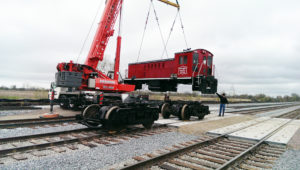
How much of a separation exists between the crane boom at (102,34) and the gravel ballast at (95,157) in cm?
856

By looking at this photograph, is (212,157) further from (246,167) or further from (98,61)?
(98,61)

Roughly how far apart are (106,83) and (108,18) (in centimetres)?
455

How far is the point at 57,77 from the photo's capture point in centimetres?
1062

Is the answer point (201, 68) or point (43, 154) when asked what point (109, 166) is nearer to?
point (43, 154)

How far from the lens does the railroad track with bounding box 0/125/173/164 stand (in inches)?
174

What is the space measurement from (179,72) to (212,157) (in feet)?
30.9

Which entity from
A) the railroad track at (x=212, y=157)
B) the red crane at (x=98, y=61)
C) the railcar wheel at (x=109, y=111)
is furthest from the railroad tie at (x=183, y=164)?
the red crane at (x=98, y=61)

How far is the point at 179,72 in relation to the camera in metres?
13.9

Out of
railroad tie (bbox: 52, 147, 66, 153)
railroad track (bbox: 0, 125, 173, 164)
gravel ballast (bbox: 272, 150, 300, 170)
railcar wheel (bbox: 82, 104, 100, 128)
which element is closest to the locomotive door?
railroad track (bbox: 0, 125, 173, 164)

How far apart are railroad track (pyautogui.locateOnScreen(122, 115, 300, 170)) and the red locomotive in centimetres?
688

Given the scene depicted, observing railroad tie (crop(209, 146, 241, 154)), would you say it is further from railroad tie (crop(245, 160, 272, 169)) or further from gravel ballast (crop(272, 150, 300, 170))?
gravel ballast (crop(272, 150, 300, 170))

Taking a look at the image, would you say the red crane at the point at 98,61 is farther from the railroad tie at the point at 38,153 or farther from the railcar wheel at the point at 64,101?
the railroad tie at the point at 38,153

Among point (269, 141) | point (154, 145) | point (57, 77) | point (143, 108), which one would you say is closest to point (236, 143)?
point (269, 141)

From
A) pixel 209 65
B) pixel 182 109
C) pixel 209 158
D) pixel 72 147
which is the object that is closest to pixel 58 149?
pixel 72 147
